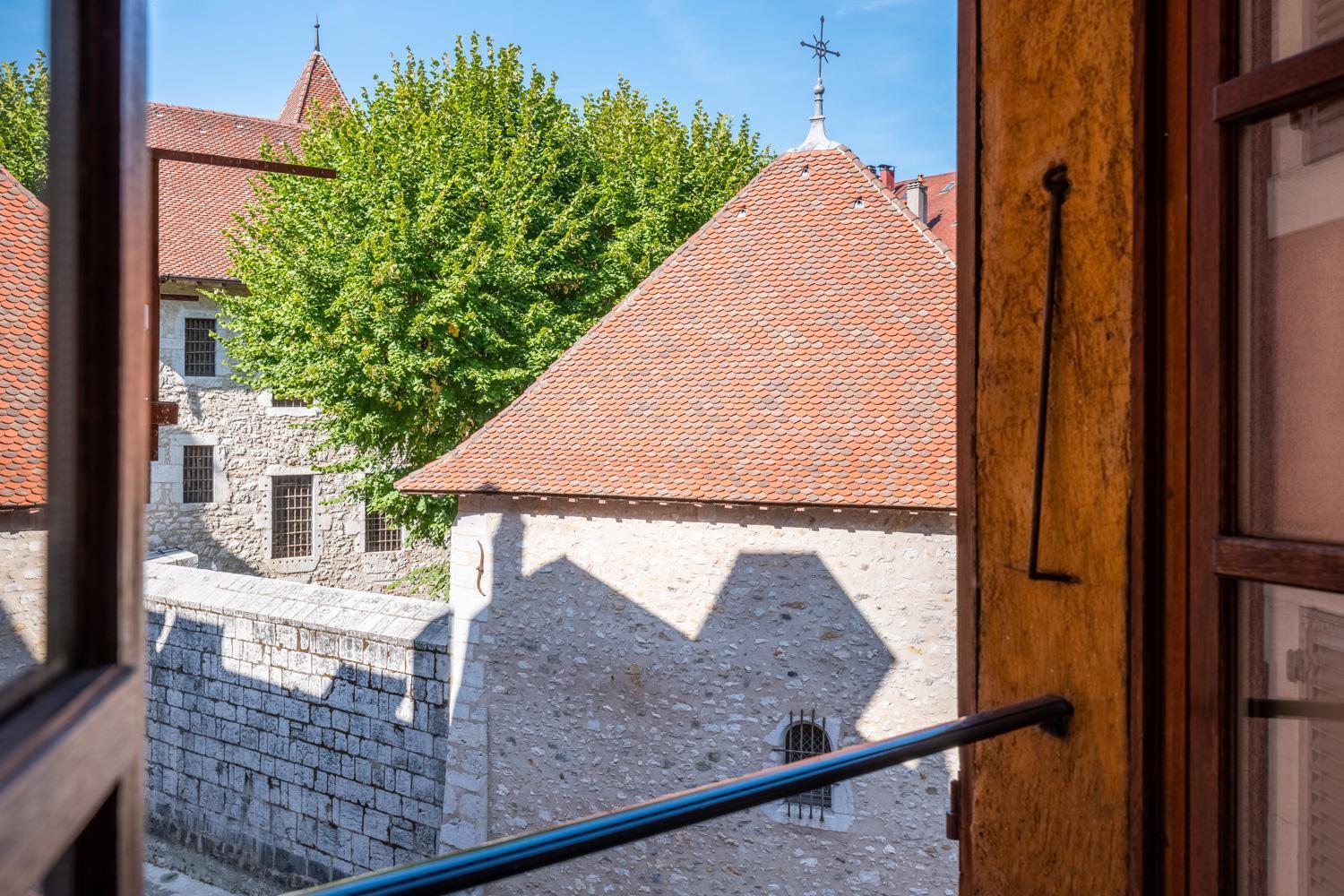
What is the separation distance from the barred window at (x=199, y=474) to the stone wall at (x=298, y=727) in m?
7.68

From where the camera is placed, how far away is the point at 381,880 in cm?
83

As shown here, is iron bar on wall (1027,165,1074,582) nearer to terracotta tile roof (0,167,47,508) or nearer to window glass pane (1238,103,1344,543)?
window glass pane (1238,103,1344,543)

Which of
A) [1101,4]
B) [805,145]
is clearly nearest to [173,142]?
[805,145]

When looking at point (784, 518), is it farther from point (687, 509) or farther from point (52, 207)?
point (52, 207)

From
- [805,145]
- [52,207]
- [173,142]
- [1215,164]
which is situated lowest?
[52,207]

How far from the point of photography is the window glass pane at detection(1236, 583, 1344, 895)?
1018mm

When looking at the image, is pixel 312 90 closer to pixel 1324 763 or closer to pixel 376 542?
pixel 376 542

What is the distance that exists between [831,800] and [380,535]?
13273 mm

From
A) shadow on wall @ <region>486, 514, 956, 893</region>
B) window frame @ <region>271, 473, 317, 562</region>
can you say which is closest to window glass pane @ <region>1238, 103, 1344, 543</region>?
shadow on wall @ <region>486, 514, 956, 893</region>

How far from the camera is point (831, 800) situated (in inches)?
331

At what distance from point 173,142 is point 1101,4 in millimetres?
24419

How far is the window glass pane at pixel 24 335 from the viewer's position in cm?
47

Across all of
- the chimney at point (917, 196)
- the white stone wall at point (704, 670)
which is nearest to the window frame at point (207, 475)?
the white stone wall at point (704, 670)

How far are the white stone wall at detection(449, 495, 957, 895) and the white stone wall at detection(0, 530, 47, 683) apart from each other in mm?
7913
